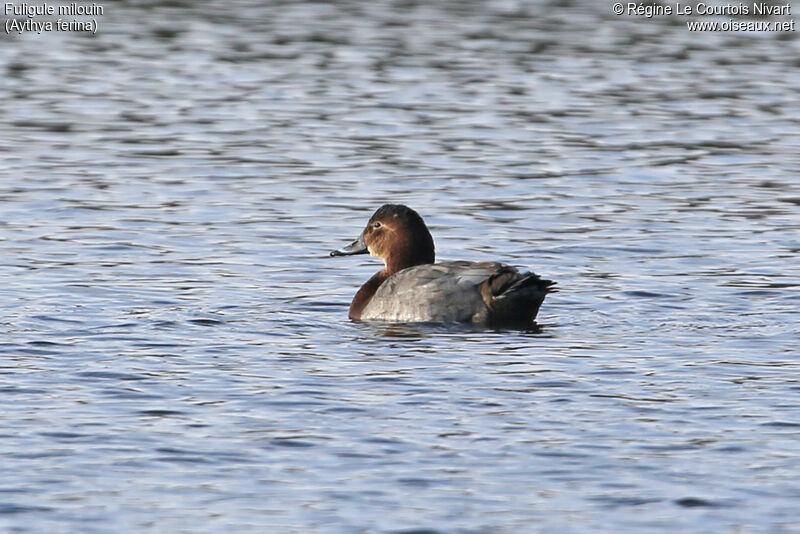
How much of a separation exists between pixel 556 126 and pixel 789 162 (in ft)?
11.5

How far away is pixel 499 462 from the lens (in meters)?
8.82

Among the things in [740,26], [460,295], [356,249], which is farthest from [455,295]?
[740,26]

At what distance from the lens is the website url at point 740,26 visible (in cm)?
3228

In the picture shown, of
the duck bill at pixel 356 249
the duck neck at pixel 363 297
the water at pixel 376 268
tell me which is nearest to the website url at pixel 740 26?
the water at pixel 376 268

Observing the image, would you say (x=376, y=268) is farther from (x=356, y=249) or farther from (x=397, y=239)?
(x=397, y=239)

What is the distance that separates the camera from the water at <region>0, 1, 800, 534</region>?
845 centimetres

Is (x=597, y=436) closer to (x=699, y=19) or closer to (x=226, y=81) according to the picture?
(x=226, y=81)

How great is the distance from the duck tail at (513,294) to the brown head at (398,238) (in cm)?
131

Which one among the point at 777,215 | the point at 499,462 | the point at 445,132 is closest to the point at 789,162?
the point at 777,215

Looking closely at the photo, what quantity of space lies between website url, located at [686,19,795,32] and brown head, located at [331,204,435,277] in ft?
63.5

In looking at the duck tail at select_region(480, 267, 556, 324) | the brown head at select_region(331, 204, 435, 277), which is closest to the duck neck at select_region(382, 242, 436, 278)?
the brown head at select_region(331, 204, 435, 277)

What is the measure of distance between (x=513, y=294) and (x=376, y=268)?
3.54 meters

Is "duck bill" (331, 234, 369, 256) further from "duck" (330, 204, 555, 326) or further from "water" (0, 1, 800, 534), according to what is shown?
"duck" (330, 204, 555, 326)

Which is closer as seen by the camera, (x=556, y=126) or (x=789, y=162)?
(x=789, y=162)
